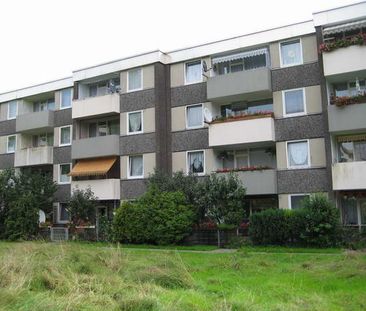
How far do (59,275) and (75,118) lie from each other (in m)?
26.2

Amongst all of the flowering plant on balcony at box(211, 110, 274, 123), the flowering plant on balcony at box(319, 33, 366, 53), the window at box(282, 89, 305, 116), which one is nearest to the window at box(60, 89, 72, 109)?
the flowering plant on balcony at box(211, 110, 274, 123)

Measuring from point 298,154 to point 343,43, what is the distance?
257 inches

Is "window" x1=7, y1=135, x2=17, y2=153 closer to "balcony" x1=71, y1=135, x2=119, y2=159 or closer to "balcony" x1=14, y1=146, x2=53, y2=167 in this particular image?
"balcony" x1=14, y1=146, x2=53, y2=167

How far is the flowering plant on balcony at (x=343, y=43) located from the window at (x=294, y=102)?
9.51ft

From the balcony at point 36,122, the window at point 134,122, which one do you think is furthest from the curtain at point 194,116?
the balcony at point 36,122

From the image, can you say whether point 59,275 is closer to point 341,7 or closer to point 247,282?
point 247,282

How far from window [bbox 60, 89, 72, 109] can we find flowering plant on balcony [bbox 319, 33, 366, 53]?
20324 mm

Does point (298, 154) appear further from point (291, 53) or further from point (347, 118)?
point (291, 53)

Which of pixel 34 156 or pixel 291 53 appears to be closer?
pixel 291 53

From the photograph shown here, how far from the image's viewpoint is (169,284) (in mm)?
11266

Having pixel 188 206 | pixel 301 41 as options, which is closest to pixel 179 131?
pixel 188 206

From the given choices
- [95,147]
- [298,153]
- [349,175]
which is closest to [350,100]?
[349,175]

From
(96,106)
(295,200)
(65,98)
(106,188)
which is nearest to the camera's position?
(295,200)

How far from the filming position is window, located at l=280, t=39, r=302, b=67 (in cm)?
2845
